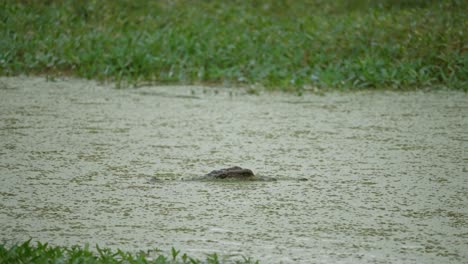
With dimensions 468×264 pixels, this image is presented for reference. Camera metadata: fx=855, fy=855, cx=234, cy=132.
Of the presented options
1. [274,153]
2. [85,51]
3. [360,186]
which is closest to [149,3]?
[85,51]

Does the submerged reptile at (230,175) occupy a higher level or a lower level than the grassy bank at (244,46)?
lower

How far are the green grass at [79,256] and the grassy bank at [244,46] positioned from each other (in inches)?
94.0

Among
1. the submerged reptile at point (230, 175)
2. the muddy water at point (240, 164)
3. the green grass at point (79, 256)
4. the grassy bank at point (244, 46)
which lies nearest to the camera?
the green grass at point (79, 256)

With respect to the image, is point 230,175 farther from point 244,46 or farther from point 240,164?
point 244,46

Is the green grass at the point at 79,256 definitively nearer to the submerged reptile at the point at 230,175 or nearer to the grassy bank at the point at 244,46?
the submerged reptile at the point at 230,175

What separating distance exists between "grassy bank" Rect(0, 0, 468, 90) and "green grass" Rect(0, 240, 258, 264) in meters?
2.39

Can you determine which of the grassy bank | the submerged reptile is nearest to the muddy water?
the submerged reptile

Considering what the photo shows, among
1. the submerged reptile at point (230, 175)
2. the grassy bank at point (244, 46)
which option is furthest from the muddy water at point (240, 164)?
the grassy bank at point (244, 46)

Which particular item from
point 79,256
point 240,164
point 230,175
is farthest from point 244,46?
point 79,256

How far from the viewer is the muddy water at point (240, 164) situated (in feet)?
6.27

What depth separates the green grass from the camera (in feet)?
5.49

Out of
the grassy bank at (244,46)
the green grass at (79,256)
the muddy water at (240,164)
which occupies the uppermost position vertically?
the grassy bank at (244,46)

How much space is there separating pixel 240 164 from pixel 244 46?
78.1 inches

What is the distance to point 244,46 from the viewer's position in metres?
4.62
